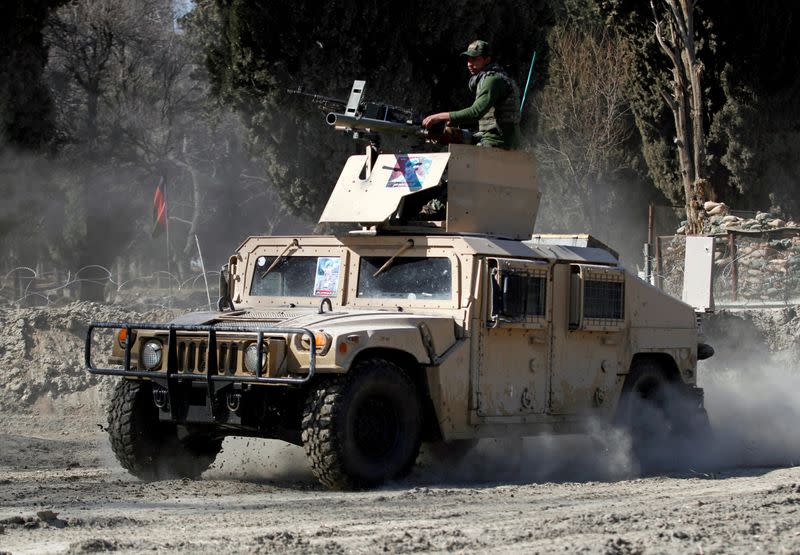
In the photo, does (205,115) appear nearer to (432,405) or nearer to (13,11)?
(13,11)

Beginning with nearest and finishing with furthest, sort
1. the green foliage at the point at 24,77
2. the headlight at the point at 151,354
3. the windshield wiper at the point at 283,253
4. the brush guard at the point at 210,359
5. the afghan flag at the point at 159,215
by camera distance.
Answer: the brush guard at the point at 210,359 → the headlight at the point at 151,354 → the windshield wiper at the point at 283,253 → the afghan flag at the point at 159,215 → the green foliage at the point at 24,77

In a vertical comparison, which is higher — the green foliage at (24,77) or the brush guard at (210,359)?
the green foliage at (24,77)

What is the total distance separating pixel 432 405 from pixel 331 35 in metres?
16.5

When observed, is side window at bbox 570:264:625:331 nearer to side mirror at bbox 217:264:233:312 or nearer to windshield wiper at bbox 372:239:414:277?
windshield wiper at bbox 372:239:414:277

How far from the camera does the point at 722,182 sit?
30.9 m

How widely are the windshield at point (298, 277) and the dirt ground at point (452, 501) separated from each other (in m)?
1.31

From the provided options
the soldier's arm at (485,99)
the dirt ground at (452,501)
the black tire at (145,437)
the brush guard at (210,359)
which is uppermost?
the soldier's arm at (485,99)

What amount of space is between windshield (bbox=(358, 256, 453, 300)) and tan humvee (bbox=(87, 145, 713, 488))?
0.4 inches

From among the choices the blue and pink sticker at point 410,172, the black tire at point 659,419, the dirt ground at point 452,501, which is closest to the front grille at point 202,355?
the dirt ground at point 452,501

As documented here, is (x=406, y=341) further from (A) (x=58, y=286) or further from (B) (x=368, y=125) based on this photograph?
(A) (x=58, y=286)

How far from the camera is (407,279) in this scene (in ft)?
32.1

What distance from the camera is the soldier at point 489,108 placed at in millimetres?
10438

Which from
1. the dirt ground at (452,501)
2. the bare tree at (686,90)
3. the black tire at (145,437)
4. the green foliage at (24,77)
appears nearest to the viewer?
the dirt ground at (452,501)

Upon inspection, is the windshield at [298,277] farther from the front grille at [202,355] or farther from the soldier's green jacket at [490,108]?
the soldier's green jacket at [490,108]
